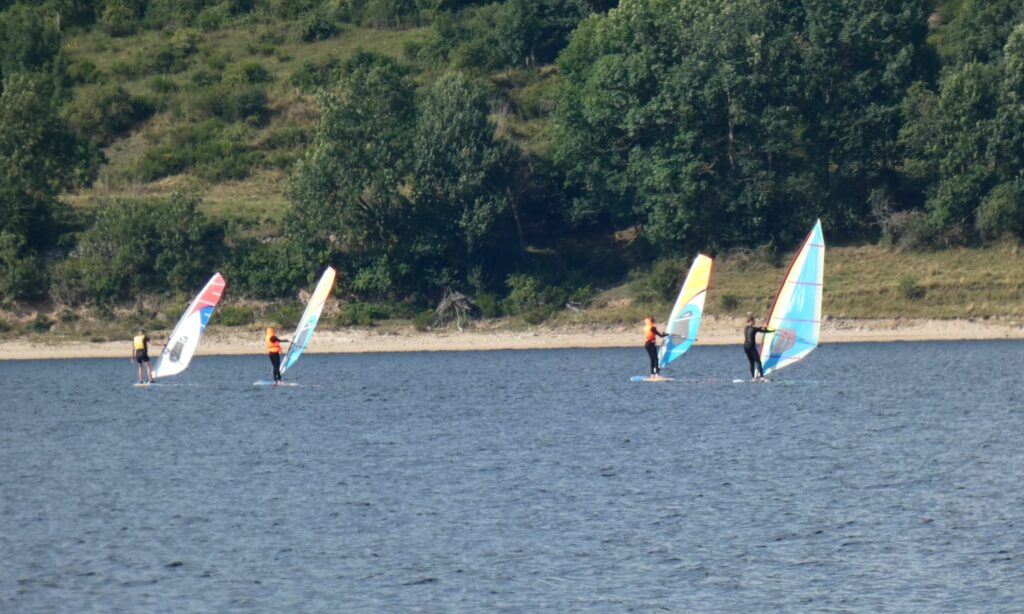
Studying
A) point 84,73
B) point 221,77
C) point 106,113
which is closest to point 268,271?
point 106,113

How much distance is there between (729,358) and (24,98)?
104 ft

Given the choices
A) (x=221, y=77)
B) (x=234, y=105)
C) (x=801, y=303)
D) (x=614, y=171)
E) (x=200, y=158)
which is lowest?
(x=801, y=303)

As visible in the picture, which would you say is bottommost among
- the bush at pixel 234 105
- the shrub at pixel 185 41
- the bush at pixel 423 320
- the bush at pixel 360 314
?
the bush at pixel 423 320

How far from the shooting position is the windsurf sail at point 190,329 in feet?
128

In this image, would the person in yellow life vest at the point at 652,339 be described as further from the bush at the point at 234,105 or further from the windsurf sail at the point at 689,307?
the bush at the point at 234,105

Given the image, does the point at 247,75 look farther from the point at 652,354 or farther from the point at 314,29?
the point at 652,354

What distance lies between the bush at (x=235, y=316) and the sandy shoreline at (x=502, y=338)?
0.51 m

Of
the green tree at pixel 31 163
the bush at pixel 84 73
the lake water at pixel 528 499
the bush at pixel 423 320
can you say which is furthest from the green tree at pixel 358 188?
the bush at pixel 84 73

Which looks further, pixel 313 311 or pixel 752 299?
pixel 752 299

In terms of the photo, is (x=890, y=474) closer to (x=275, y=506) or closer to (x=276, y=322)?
(x=275, y=506)

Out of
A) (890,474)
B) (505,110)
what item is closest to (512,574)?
(890,474)

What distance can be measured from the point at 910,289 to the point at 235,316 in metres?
25.9

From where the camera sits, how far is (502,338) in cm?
5656

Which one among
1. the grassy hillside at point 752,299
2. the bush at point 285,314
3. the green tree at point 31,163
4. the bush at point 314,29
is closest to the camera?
the grassy hillside at point 752,299
